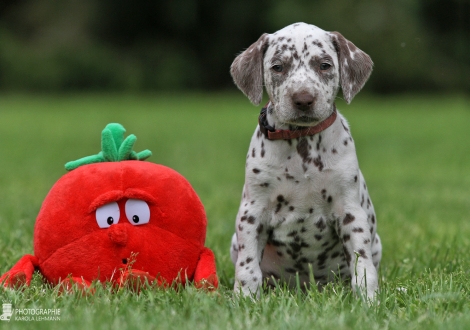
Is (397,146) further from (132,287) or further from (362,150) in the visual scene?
(132,287)

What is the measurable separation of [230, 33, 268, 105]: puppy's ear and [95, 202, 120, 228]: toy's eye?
1009 mm

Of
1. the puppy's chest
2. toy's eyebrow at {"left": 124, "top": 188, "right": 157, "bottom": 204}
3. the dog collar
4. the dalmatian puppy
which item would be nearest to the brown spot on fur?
the dalmatian puppy

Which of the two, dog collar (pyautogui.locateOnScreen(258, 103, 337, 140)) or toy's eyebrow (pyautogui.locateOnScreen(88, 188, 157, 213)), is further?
dog collar (pyautogui.locateOnScreen(258, 103, 337, 140))

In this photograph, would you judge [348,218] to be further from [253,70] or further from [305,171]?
[253,70]

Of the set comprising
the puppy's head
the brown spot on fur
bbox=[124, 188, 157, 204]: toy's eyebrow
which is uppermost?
the puppy's head

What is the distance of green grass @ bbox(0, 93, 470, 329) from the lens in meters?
3.21

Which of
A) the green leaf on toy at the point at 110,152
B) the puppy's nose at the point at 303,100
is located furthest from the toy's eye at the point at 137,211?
the puppy's nose at the point at 303,100

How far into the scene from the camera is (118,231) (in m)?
3.77

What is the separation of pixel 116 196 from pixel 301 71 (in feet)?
3.95

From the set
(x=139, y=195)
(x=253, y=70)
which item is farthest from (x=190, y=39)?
(x=139, y=195)

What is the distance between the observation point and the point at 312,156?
3.95 metres

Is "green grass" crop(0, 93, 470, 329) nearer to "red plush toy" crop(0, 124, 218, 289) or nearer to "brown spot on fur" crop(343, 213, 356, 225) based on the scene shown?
"red plush toy" crop(0, 124, 218, 289)

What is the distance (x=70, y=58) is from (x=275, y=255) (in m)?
30.4

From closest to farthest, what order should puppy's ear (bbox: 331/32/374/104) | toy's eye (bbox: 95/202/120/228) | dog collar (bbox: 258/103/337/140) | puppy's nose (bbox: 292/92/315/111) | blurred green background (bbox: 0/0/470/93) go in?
puppy's nose (bbox: 292/92/315/111)
toy's eye (bbox: 95/202/120/228)
dog collar (bbox: 258/103/337/140)
puppy's ear (bbox: 331/32/374/104)
blurred green background (bbox: 0/0/470/93)
